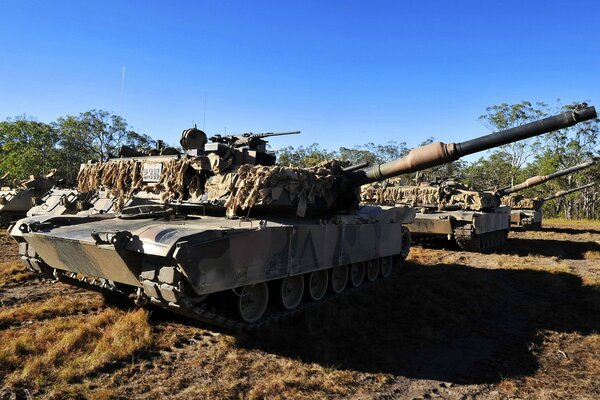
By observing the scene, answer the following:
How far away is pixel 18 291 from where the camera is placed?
8.68 meters

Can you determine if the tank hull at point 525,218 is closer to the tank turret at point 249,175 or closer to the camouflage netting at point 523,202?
the camouflage netting at point 523,202

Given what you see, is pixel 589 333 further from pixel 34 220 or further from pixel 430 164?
pixel 34 220

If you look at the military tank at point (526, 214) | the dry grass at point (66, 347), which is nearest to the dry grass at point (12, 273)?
the dry grass at point (66, 347)

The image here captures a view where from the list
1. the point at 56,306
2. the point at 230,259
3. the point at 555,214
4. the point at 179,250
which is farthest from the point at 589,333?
the point at 555,214

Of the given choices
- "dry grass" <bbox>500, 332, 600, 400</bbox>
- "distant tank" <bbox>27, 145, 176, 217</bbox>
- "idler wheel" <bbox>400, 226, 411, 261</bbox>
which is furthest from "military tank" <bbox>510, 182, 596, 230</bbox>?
"distant tank" <bbox>27, 145, 176, 217</bbox>

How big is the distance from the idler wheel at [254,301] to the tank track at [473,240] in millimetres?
9712

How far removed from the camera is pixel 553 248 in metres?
18.1

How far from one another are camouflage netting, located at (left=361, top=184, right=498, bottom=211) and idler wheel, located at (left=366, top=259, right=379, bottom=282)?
6795 mm

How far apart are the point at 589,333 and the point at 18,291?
9529mm

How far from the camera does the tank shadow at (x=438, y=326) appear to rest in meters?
5.73

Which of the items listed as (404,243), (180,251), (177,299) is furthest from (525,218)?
(180,251)

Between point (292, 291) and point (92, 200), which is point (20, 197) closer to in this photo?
point (92, 200)

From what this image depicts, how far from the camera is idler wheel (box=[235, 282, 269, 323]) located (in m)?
6.77

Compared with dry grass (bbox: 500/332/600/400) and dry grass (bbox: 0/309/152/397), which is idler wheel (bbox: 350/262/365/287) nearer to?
dry grass (bbox: 500/332/600/400)
